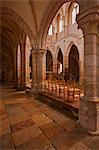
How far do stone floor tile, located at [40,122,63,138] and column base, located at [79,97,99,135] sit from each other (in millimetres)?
619

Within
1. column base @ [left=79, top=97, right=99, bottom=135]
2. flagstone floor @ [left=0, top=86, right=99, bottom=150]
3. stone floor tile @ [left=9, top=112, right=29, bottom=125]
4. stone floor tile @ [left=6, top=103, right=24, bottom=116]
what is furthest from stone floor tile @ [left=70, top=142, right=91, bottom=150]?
stone floor tile @ [left=6, top=103, right=24, bottom=116]

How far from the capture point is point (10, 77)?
19609mm

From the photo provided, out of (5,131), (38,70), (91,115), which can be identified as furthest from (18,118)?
(38,70)

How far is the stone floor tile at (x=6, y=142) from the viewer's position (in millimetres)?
2815

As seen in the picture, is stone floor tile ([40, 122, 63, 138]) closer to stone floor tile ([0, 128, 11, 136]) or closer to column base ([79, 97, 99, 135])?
column base ([79, 97, 99, 135])

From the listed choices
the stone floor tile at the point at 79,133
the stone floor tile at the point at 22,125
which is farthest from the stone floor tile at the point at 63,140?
the stone floor tile at the point at 22,125

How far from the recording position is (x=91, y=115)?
3475 millimetres

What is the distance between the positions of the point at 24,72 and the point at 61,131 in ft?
27.1

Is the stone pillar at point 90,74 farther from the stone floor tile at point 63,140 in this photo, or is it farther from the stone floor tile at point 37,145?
the stone floor tile at point 37,145

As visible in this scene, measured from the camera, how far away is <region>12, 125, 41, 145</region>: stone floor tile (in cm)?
309

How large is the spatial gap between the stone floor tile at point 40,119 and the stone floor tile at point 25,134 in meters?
0.32

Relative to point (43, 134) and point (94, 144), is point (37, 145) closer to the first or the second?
point (43, 134)

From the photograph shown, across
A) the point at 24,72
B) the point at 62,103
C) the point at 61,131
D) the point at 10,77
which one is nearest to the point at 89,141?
the point at 61,131

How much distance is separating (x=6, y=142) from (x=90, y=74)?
2.32 meters
